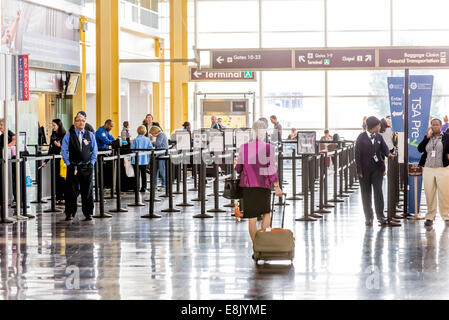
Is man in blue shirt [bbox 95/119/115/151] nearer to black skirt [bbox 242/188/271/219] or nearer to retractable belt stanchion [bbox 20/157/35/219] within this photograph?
retractable belt stanchion [bbox 20/157/35/219]

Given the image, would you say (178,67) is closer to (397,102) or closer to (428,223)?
(397,102)

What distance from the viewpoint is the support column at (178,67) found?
30.8 meters

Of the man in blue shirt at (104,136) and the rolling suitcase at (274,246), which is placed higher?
the man in blue shirt at (104,136)

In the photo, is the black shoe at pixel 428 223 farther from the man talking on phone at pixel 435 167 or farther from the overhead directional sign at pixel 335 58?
the overhead directional sign at pixel 335 58

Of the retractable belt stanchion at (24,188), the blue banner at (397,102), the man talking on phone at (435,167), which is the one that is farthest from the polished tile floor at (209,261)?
the blue banner at (397,102)

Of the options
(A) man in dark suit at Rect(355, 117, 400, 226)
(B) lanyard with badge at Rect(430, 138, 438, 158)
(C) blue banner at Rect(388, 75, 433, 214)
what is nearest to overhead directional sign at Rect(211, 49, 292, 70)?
(C) blue banner at Rect(388, 75, 433, 214)

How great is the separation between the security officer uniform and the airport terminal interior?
3 cm

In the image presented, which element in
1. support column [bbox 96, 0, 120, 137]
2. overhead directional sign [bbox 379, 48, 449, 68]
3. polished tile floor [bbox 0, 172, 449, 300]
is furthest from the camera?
support column [bbox 96, 0, 120, 137]

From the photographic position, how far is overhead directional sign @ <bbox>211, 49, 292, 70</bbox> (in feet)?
78.0

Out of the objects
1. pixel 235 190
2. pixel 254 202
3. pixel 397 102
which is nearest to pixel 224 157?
pixel 397 102

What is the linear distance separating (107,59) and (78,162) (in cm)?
926

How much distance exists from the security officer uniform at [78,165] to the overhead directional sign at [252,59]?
30.6ft

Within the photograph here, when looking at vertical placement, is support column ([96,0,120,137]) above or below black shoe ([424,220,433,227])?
above
